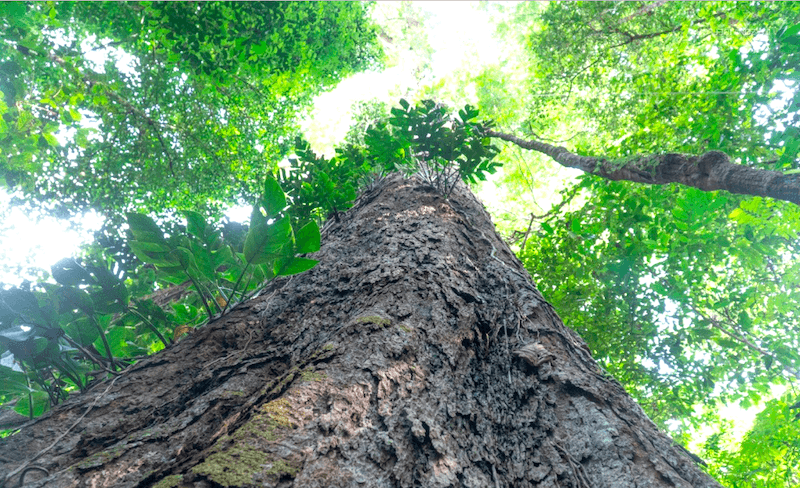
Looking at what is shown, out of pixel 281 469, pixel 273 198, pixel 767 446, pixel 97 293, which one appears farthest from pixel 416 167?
pixel 767 446

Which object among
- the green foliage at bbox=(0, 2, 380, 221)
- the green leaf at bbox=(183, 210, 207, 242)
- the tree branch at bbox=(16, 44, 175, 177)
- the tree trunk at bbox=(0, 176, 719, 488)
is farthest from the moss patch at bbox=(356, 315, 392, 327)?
the tree branch at bbox=(16, 44, 175, 177)

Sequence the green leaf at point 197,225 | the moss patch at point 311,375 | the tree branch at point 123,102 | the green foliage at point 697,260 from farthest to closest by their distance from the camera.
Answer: the tree branch at point 123,102, the green foliage at point 697,260, the green leaf at point 197,225, the moss patch at point 311,375

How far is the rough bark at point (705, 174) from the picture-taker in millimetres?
1922

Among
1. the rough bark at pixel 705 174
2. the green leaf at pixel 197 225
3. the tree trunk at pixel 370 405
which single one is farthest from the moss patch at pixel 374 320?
the rough bark at pixel 705 174

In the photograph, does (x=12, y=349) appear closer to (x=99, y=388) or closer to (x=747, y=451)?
(x=99, y=388)

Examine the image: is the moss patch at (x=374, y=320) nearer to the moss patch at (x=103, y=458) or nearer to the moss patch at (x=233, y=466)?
the moss patch at (x=233, y=466)

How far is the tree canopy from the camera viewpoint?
192 cm

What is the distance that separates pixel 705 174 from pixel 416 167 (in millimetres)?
1909

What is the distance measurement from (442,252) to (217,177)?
5.59 meters

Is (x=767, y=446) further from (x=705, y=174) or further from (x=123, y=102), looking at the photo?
(x=123, y=102)

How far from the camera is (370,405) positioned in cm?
106

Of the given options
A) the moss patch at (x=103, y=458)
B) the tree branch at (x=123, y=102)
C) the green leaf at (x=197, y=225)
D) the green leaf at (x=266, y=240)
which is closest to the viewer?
the moss patch at (x=103, y=458)

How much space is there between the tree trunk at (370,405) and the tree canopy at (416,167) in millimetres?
323

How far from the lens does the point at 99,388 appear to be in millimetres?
Result: 1294
